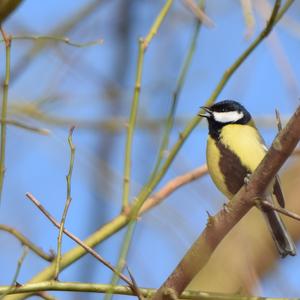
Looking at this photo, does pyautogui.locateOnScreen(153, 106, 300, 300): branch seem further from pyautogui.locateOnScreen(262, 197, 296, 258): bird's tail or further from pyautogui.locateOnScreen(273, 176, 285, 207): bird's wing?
pyautogui.locateOnScreen(273, 176, 285, 207): bird's wing

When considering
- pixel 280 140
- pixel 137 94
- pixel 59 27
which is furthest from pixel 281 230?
pixel 59 27

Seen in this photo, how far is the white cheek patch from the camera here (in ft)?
8.37

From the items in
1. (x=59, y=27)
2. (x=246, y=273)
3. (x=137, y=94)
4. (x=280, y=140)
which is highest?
(x=59, y=27)

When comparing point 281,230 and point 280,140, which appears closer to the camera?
point 280,140

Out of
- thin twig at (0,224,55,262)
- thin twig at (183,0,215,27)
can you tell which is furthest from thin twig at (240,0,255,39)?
thin twig at (0,224,55,262)

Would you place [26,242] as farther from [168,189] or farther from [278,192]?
[278,192]

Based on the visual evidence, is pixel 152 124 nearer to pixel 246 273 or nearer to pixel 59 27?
pixel 59 27

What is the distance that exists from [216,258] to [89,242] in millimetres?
779

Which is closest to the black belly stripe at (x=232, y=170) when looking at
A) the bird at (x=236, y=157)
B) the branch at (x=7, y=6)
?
the bird at (x=236, y=157)

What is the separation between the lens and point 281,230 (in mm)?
2150

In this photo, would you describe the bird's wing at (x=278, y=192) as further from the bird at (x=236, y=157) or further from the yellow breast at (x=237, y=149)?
the yellow breast at (x=237, y=149)

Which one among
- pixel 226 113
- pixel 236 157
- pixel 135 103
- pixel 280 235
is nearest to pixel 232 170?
pixel 236 157

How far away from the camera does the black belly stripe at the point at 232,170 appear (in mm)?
2291

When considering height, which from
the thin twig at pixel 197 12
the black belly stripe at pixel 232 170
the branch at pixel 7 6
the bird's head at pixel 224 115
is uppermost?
the bird's head at pixel 224 115
